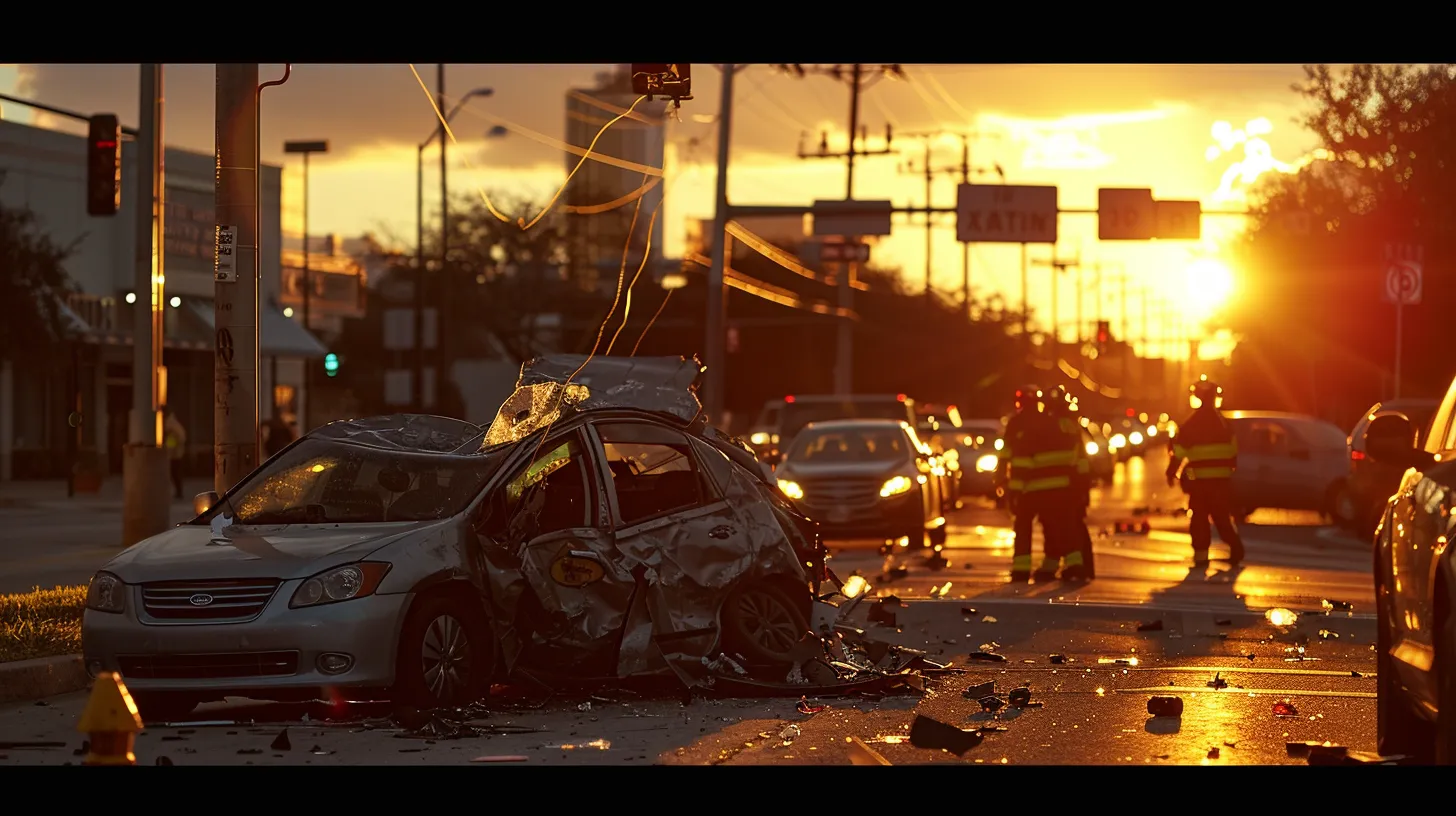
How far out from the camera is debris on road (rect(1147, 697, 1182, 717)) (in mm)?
10461

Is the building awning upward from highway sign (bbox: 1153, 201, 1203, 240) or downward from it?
downward

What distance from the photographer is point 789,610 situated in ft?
39.5

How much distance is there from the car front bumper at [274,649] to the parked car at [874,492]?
1406 cm

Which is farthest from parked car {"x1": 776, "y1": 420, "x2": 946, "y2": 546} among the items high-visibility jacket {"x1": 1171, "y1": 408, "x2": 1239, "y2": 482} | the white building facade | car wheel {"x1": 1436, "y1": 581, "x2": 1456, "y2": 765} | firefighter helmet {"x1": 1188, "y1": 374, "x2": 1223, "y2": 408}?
the white building facade

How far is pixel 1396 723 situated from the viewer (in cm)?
897

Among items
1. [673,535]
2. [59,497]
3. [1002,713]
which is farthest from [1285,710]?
[59,497]

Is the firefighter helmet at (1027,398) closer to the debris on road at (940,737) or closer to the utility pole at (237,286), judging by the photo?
the utility pole at (237,286)

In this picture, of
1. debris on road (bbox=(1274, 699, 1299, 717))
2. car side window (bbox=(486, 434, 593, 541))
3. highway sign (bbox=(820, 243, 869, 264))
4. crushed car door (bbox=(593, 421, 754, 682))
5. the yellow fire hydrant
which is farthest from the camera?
highway sign (bbox=(820, 243, 869, 264))

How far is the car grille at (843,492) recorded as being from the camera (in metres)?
24.5

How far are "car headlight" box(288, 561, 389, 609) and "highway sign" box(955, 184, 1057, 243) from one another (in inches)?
1304

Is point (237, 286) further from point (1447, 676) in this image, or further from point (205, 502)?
point (1447, 676)

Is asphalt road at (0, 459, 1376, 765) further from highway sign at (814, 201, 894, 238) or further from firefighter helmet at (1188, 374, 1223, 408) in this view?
highway sign at (814, 201, 894, 238)

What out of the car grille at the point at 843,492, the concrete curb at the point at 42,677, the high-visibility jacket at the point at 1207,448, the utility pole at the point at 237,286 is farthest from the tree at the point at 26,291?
the concrete curb at the point at 42,677
